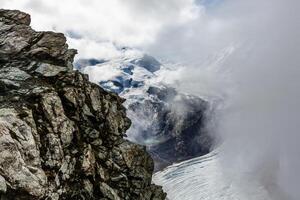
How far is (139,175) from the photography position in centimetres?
4728

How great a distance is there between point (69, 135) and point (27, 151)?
5506mm

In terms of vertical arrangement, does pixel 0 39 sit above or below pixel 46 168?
above

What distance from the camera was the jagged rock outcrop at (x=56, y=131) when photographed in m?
36.0

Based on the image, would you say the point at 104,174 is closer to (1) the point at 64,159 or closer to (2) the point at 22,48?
(1) the point at 64,159

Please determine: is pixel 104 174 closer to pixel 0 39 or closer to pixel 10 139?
pixel 10 139

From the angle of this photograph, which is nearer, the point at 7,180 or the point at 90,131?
the point at 7,180

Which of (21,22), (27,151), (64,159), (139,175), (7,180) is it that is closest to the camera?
(7,180)

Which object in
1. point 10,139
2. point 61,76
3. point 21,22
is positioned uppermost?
point 21,22

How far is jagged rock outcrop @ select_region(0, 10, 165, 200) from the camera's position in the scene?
36000 mm

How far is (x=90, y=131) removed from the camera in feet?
147

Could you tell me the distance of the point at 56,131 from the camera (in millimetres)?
40344

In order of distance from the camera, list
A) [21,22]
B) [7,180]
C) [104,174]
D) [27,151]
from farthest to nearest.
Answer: [21,22], [104,174], [27,151], [7,180]

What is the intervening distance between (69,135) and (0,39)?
549 inches

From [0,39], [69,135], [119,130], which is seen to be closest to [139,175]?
[119,130]
